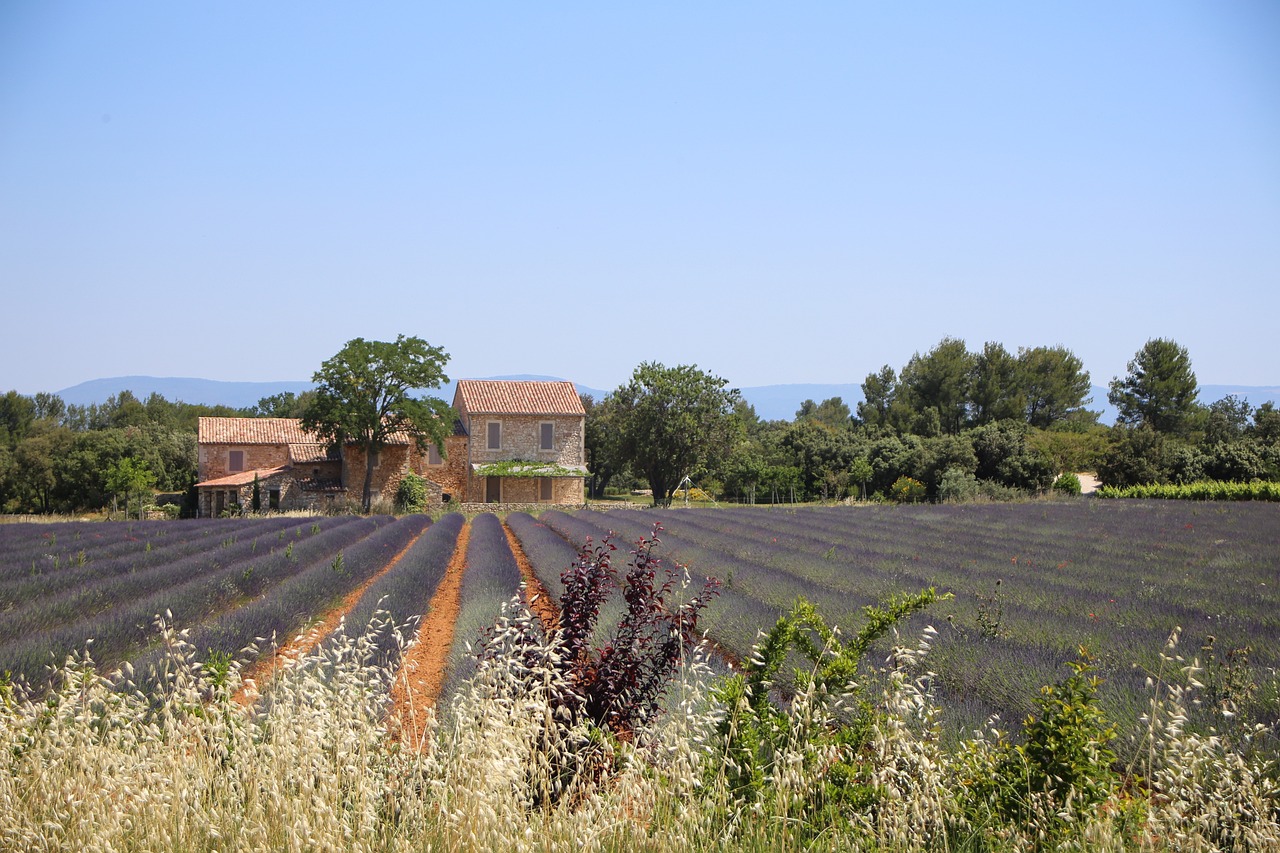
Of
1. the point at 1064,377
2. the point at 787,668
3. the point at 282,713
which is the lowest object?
the point at 787,668

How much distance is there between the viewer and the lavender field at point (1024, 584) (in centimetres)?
565

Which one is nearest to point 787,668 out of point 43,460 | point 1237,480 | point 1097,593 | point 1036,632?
Answer: point 1036,632

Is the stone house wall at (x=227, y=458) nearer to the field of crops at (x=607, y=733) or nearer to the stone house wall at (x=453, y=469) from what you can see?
the stone house wall at (x=453, y=469)

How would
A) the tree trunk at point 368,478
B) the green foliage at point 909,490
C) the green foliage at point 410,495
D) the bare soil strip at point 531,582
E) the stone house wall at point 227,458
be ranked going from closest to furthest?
1. the bare soil strip at point 531,582
2. the tree trunk at point 368,478
3. the green foliage at point 410,495
4. the green foliage at point 909,490
5. the stone house wall at point 227,458

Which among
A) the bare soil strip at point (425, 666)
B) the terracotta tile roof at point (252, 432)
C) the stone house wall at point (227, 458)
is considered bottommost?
the bare soil strip at point (425, 666)

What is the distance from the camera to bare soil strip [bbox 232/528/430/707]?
342cm

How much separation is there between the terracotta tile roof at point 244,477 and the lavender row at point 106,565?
16846 millimetres

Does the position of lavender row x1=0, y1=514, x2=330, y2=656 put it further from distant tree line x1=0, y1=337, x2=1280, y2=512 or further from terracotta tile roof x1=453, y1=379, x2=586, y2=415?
terracotta tile roof x1=453, y1=379, x2=586, y2=415

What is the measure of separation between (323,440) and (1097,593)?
34070 millimetres

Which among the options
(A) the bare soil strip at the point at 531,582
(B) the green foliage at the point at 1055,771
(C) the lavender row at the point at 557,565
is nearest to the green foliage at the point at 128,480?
(A) the bare soil strip at the point at 531,582

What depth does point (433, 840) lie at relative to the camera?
9.31 feet

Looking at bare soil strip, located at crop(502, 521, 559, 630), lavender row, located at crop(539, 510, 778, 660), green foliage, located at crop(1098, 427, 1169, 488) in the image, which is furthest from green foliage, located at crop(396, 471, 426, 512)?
green foliage, located at crop(1098, 427, 1169, 488)

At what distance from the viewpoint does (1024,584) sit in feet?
32.9

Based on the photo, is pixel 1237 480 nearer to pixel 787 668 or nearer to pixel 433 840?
pixel 787 668
